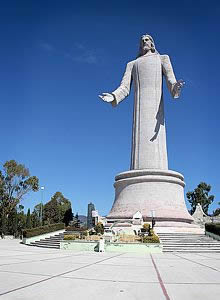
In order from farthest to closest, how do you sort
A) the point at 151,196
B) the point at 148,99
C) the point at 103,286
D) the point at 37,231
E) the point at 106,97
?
the point at 148,99 → the point at 106,97 → the point at 37,231 → the point at 151,196 → the point at 103,286

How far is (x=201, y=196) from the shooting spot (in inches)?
2832

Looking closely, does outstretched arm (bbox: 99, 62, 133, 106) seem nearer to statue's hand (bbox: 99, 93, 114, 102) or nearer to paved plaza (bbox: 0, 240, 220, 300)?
statue's hand (bbox: 99, 93, 114, 102)

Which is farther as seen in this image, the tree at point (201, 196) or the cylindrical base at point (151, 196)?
the tree at point (201, 196)

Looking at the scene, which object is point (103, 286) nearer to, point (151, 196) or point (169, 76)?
point (151, 196)

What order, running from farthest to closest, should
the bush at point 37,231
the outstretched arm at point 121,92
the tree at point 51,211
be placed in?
1. the tree at point 51,211
2. the outstretched arm at point 121,92
3. the bush at point 37,231

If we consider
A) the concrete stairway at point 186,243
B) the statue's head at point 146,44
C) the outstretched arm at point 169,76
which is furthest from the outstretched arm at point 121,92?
the concrete stairway at point 186,243

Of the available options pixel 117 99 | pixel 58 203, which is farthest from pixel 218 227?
pixel 58 203

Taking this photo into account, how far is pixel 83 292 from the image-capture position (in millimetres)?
5719

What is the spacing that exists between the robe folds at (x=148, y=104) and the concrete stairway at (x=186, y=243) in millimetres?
8307

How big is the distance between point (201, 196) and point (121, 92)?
46724 millimetres

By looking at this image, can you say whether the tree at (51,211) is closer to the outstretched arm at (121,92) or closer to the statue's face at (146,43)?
the outstretched arm at (121,92)

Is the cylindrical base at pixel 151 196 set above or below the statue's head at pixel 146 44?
below

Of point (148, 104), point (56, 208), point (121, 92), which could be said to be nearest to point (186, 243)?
point (148, 104)

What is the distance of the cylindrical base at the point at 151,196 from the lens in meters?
26.7
